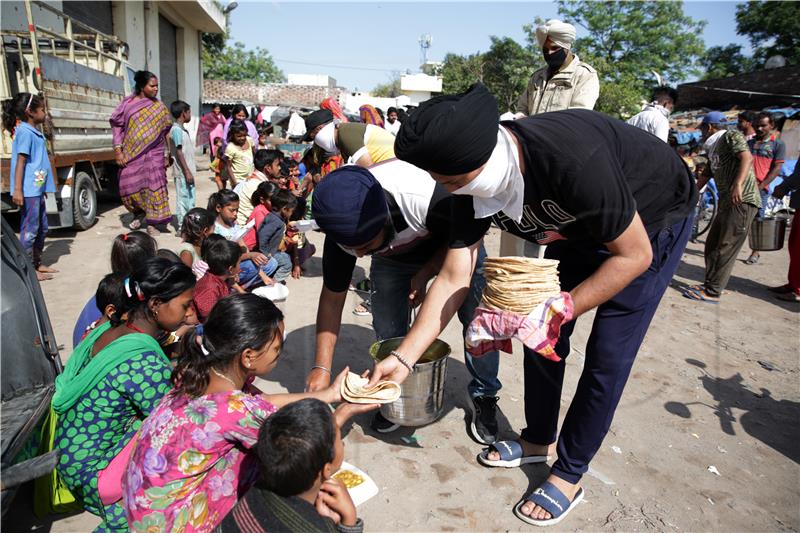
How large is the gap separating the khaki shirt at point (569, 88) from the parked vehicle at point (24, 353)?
3.41 meters

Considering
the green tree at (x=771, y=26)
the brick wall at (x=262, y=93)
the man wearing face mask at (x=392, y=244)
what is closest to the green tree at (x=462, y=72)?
the brick wall at (x=262, y=93)

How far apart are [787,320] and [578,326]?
7.36 ft

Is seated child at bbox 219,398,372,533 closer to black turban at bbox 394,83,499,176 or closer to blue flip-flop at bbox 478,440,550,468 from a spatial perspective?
black turban at bbox 394,83,499,176

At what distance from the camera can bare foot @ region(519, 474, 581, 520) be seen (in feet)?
7.24

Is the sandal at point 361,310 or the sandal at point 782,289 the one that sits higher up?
the sandal at point 782,289

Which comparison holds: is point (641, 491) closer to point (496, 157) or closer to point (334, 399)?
point (334, 399)

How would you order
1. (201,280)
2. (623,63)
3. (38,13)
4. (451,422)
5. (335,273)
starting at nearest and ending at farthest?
(335,273) → (451,422) → (201,280) → (38,13) → (623,63)

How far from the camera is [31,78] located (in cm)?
637

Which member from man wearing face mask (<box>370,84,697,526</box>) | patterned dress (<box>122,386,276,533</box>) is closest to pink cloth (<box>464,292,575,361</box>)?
man wearing face mask (<box>370,84,697,526</box>)

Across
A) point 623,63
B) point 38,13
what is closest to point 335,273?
point 38,13

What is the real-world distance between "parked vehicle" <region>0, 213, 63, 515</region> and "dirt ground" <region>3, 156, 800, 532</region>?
1.76ft

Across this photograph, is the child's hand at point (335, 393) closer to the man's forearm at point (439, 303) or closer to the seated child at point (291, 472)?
the man's forearm at point (439, 303)

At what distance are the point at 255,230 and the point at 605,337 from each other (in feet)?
12.4

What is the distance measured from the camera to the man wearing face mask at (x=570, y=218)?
1560 millimetres
